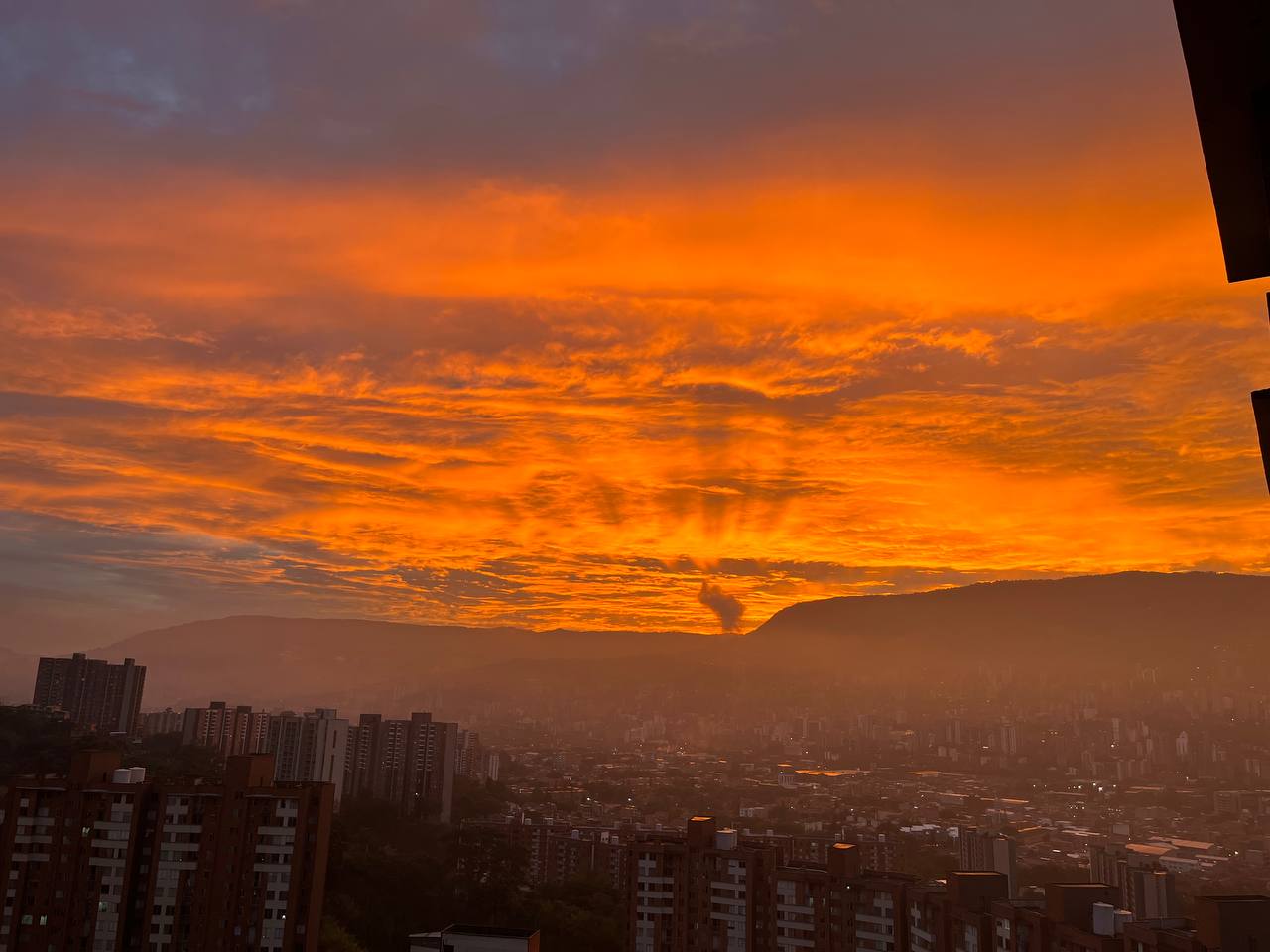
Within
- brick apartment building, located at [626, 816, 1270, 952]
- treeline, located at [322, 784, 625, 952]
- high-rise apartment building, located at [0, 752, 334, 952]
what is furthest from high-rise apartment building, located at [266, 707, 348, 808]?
brick apartment building, located at [626, 816, 1270, 952]

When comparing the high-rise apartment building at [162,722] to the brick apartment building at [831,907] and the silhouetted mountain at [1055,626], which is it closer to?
the brick apartment building at [831,907]

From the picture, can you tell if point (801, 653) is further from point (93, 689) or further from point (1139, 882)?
point (1139, 882)

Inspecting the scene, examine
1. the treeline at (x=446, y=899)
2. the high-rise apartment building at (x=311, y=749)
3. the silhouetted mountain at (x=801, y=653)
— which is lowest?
the treeline at (x=446, y=899)

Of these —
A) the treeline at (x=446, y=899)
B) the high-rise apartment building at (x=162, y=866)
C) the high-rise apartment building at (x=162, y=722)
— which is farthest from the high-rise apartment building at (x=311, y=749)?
Result: the high-rise apartment building at (x=162, y=866)

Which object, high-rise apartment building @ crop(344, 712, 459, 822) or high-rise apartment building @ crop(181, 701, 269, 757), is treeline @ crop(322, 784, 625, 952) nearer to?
high-rise apartment building @ crop(344, 712, 459, 822)

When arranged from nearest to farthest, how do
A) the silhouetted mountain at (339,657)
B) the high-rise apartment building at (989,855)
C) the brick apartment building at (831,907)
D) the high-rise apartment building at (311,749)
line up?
1. the brick apartment building at (831,907)
2. the high-rise apartment building at (989,855)
3. the high-rise apartment building at (311,749)
4. the silhouetted mountain at (339,657)
